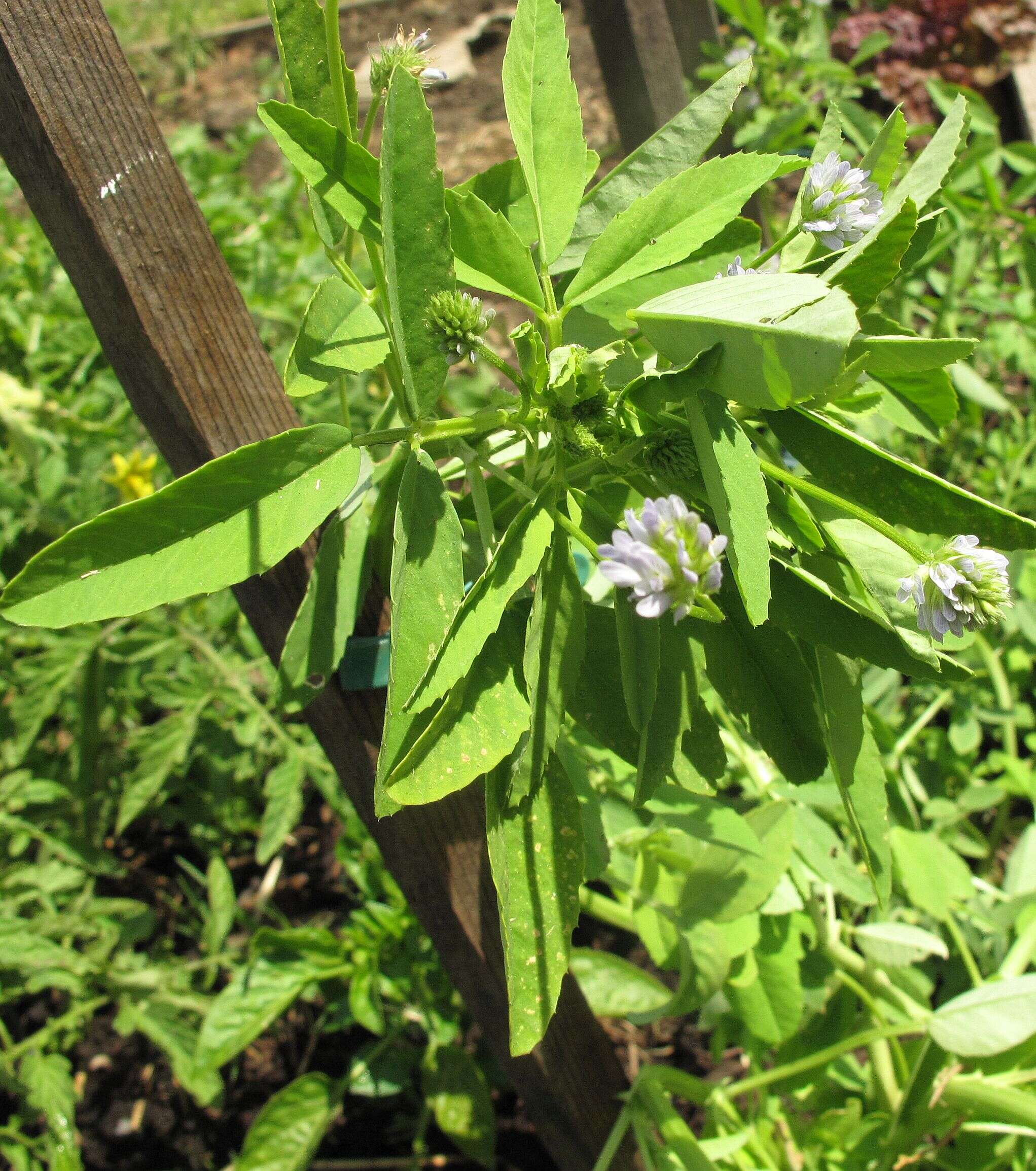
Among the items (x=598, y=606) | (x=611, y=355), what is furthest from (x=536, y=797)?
(x=611, y=355)

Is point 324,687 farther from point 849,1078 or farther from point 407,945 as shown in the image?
point 849,1078

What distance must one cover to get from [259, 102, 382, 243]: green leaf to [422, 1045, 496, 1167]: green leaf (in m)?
1.42

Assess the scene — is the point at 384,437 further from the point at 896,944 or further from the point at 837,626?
the point at 896,944

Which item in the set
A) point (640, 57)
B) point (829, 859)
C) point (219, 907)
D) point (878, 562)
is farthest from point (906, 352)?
point (219, 907)

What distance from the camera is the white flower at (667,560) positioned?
1.92ft

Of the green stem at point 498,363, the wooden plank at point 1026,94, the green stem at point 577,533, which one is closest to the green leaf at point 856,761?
the green stem at point 577,533

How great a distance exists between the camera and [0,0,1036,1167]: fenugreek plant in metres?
0.62

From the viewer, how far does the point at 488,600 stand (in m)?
0.67

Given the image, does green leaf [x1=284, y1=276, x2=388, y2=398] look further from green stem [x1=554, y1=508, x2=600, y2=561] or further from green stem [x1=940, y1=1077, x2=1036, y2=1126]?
green stem [x1=940, y1=1077, x2=1036, y2=1126]

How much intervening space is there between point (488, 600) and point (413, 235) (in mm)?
269

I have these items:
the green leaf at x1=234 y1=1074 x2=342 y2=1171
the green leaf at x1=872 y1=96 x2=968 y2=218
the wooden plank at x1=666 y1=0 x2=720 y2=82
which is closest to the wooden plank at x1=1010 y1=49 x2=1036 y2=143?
the wooden plank at x1=666 y1=0 x2=720 y2=82

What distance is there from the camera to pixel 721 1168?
4.27 feet

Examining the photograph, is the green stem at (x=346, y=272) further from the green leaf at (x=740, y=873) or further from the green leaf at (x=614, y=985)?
the green leaf at (x=614, y=985)

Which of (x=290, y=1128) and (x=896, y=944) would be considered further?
(x=290, y=1128)
